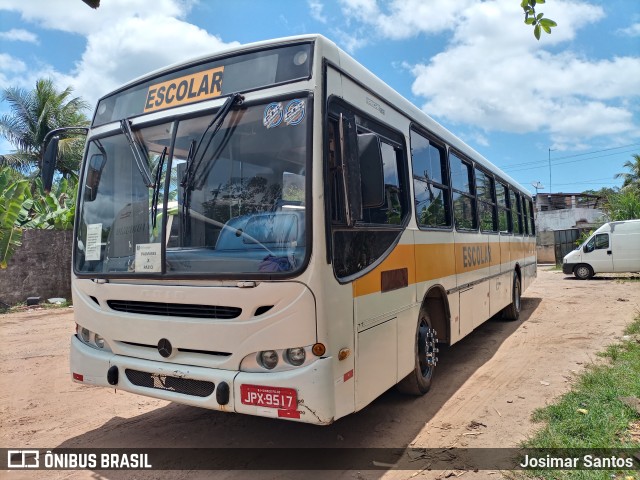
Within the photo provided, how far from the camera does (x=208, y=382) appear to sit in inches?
137

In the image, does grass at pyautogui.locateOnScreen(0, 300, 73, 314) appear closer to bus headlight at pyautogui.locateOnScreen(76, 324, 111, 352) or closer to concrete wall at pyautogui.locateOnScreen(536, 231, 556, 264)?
bus headlight at pyautogui.locateOnScreen(76, 324, 111, 352)

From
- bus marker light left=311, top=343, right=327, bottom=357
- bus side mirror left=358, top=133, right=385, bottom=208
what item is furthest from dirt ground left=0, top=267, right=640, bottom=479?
bus side mirror left=358, top=133, right=385, bottom=208

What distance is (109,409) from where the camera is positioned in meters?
5.21

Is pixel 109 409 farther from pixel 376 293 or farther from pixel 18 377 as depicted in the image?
pixel 376 293

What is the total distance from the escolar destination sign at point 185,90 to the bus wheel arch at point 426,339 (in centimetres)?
296

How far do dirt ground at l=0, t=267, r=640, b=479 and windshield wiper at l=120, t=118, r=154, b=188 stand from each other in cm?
229

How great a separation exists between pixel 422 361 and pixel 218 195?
2949mm

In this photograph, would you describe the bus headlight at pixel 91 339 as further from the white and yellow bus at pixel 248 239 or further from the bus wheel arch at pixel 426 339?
the bus wheel arch at pixel 426 339

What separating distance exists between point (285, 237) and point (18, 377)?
5.57m

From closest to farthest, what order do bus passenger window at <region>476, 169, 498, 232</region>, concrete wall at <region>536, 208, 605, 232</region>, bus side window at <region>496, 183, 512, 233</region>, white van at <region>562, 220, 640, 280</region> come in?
bus passenger window at <region>476, 169, 498, 232</region>
bus side window at <region>496, 183, 512, 233</region>
white van at <region>562, 220, 640, 280</region>
concrete wall at <region>536, 208, 605, 232</region>

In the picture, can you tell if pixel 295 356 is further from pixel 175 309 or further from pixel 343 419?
pixel 343 419

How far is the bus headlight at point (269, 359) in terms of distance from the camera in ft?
10.9

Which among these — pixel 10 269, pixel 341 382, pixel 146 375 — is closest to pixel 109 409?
pixel 146 375

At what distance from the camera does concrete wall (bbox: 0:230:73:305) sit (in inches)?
544
